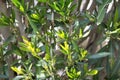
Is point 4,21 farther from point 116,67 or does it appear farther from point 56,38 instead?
point 116,67

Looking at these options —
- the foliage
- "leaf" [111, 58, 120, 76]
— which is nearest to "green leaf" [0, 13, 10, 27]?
the foliage

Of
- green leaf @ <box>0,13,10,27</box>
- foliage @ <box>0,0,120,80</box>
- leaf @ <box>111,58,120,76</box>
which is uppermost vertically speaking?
green leaf @ <box>0,13,10,27</box>

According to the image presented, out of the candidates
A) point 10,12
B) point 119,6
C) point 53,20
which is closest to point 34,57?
point 53,20

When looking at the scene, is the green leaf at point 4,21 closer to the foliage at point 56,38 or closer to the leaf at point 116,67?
the foliage at point 56,38

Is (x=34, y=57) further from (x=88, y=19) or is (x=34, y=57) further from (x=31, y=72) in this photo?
(x=88, y=19)

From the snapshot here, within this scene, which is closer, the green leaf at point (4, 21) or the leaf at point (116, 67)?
the green leaf at point (4, 21)

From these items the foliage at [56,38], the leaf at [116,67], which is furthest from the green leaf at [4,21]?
the leaf at [116,67]

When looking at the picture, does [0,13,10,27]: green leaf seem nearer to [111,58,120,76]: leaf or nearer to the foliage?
the foliage

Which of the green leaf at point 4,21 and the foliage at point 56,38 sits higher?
the green leaf at point 4,21

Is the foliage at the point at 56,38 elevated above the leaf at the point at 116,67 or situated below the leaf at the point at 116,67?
above

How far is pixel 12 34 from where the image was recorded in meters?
1.46

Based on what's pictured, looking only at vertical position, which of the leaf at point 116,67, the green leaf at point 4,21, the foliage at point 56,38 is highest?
the green leaf at point 4,21

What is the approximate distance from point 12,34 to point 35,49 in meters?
0.28

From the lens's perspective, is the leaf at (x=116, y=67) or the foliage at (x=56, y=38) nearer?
the foliage at (x=56, y=38)
